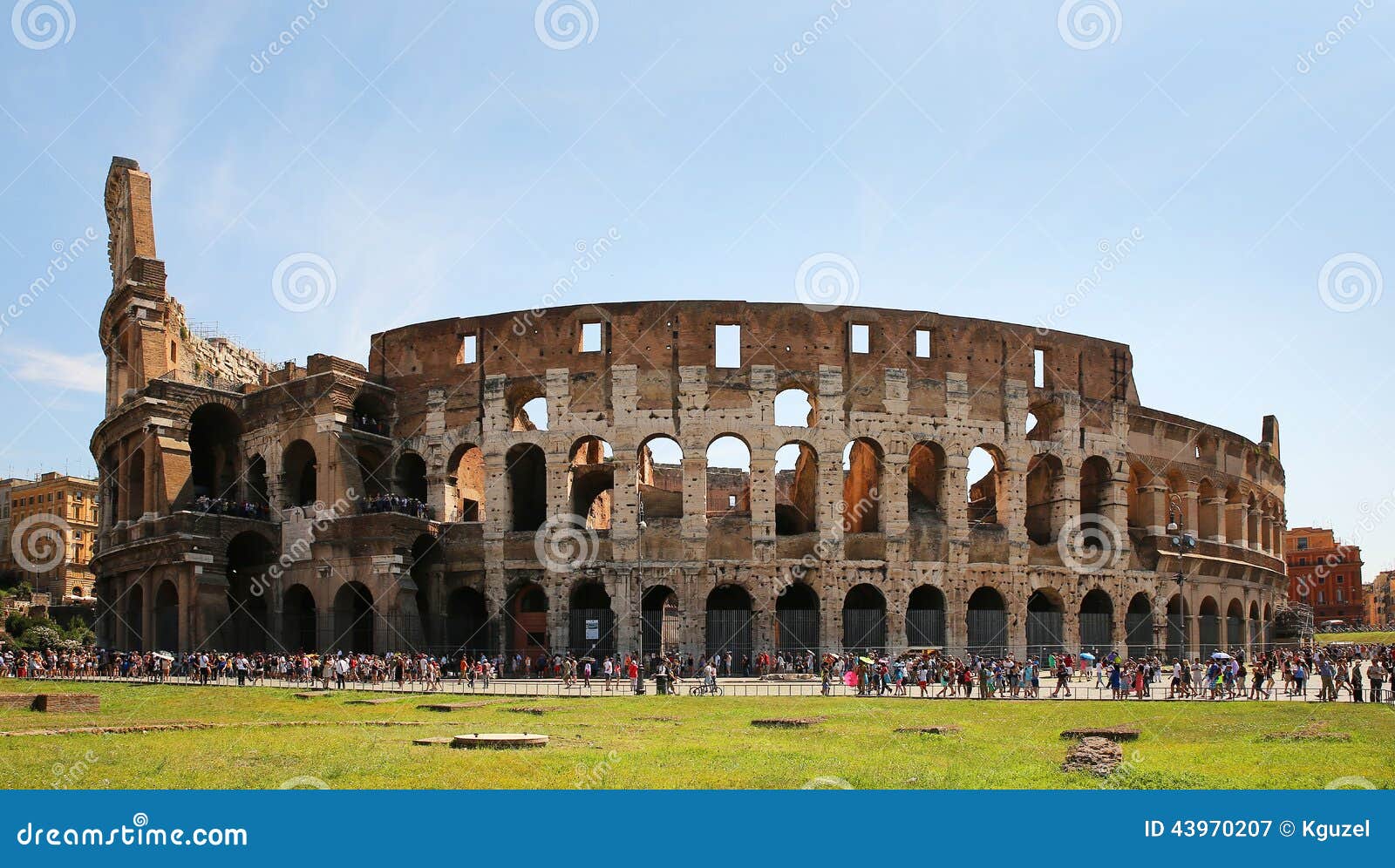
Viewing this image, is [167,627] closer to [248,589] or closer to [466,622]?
[248,589]

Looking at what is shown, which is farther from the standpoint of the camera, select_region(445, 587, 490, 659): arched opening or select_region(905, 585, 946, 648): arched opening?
select_region(445, 587, 490, 659): arched opening

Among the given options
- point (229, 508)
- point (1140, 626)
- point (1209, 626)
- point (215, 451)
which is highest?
point (215, 451)

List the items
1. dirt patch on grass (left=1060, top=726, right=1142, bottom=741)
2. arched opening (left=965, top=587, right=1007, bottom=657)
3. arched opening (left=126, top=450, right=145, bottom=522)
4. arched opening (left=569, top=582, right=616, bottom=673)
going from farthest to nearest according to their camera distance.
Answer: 1. arched opening (left=126, top=450, right=145, bottom=522)
2. arched opening (left=965, top=587, right=1007, bottom=657)
3. arched opening (left=569, top=582, right=616, bottom=673)
4. dirt patch on grass (left=1060, top=726, right=1142, bottom=741)

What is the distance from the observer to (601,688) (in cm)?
3375

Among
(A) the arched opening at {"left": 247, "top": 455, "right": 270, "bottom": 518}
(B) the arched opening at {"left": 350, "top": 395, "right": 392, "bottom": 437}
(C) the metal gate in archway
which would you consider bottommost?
(C) the metal gate in archway

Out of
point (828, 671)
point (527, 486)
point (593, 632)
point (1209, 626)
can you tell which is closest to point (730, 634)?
point (593, 632)

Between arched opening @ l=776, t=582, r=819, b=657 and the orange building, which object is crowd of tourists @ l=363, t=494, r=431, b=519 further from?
the orange building

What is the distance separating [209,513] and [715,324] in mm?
16834

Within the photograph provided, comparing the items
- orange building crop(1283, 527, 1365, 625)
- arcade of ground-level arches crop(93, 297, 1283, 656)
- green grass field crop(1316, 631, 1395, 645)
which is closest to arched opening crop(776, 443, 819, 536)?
arcade of ground-level arches crop(93, 297, 1283, 656)

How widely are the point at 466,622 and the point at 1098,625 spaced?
20.6 metres

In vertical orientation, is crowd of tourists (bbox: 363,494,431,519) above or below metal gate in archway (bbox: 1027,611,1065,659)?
above

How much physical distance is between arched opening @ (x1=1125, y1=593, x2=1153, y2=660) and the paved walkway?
288 inches

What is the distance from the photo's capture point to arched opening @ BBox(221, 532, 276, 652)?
42.9 meters

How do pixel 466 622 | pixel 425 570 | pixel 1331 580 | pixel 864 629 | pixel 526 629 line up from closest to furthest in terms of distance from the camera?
pixel 864 629 < pixel 526 629 < pixel 425 570 < pixel 466 622 < pixel 1331 580
